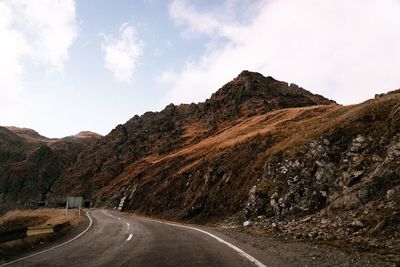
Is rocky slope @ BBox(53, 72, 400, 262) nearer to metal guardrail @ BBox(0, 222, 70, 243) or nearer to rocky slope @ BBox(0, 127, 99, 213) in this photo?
metal guardrail @ BBox(0, 222, 70, 243)

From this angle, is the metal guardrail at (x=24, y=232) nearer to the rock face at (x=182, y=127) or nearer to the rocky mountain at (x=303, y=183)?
the rocky mountain at (x=303, y=183)

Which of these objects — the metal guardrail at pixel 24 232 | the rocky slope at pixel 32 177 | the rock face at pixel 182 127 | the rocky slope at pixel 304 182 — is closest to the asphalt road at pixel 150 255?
the metal guardrail at pixel 24 232

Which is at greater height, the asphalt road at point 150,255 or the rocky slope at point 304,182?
the rocky slope at point 304,182

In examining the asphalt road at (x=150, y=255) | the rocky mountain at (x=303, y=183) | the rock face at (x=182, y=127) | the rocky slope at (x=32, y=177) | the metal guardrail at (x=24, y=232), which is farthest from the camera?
the rocky slope at (x=32, y=177)

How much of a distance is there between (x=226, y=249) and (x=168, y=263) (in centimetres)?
317

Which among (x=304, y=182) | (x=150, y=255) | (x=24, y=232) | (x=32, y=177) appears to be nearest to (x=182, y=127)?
(x=32, y=177)

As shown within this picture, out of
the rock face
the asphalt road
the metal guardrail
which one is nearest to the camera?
the asphalt road

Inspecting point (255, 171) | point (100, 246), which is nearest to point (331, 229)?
point (100, 246)

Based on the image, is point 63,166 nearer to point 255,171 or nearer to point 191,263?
point 255,171

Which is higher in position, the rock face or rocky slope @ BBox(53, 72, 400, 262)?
the rock face

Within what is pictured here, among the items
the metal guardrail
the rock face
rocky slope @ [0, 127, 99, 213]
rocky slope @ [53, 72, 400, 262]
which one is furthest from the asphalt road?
rocky slope @ [0, 127, 99, 213]

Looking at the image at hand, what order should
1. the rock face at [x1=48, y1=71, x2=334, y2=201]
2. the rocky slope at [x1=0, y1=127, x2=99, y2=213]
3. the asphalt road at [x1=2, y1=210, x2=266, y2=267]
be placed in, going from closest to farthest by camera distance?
the asphalt road at [x1=2, y1=210, x2=266, y2=267] → the rock face at [x1=48, y1=71, x2=334, y2=201] → the rocky slope at [x1=0, y1=127, x2=99, y2=213]

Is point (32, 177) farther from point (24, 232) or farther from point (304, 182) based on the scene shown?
point (304, 182)

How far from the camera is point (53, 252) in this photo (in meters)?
13.7
